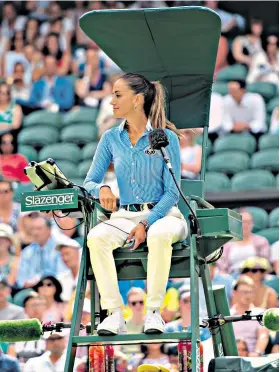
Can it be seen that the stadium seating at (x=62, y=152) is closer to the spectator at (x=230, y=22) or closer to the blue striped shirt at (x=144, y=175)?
the spectator at (x=230, y=22)

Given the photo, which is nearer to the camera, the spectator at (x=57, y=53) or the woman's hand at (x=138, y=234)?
the woman's hand at (x=138, y=234)

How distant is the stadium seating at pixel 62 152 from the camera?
12.7 metres

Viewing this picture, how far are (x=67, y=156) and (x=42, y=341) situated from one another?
13.5ft

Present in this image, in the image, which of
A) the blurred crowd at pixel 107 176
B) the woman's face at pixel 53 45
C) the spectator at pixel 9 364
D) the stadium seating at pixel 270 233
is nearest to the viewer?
the spectator at pixel 9 364

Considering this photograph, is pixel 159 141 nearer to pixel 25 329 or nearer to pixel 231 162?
pixel 25 329

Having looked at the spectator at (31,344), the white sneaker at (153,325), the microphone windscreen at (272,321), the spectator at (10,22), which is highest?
the spectator at (10,22)

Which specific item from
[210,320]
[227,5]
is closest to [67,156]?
[227,5]

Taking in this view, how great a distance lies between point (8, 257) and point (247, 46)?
197 inches

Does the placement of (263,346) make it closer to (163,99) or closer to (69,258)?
(69,258)

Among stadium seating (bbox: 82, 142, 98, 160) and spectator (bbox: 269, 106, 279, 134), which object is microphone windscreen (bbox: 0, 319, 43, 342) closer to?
stadium seating (bbox: 82, 142, 98, 160)

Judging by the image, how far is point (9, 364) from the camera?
8.02 metres

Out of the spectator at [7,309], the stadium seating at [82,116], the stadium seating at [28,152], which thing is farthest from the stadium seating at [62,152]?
the spectator at [7,309]

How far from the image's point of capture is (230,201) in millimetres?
11062

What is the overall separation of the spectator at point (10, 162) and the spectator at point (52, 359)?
3.29m
